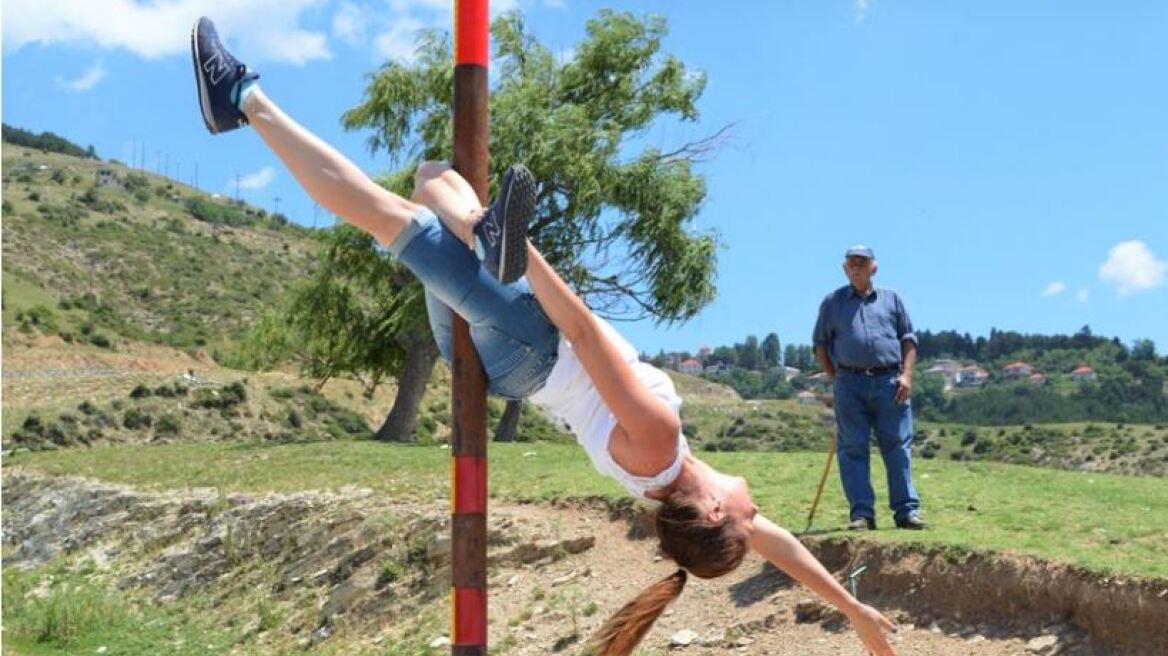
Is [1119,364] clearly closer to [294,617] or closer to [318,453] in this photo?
[318,453]

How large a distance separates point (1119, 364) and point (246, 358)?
2428 inches

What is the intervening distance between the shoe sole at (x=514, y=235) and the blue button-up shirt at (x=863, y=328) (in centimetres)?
620

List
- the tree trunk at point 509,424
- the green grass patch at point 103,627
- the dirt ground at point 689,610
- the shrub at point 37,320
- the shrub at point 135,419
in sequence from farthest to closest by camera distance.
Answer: the shrub at point 37,320
the shrub at point 135,419
the tree trunk at point 509,424
the green grass patch at point 103,627
the dirt ground at point 689,610

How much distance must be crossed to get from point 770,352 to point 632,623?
225 ft

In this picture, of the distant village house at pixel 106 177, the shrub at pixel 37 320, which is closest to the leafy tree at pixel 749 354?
the shrub at pixel 37 320

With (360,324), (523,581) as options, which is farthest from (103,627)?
(360,324)

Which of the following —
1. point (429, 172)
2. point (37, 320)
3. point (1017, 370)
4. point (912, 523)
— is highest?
point (37, 320)

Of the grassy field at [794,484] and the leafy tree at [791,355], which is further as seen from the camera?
the leafy tree at [791,355]

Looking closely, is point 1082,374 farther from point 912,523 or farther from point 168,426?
point 912,523

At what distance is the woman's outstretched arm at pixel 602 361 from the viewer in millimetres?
4574

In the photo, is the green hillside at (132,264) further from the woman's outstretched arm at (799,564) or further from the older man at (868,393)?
the woman's outstretched arm at (799,564)

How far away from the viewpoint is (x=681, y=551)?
5082mm

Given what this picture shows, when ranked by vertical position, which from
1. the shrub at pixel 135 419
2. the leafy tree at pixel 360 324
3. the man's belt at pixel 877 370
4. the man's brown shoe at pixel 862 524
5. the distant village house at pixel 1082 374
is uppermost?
the distant village house at pixel 1082 374

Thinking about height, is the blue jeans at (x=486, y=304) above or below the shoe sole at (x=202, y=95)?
below
